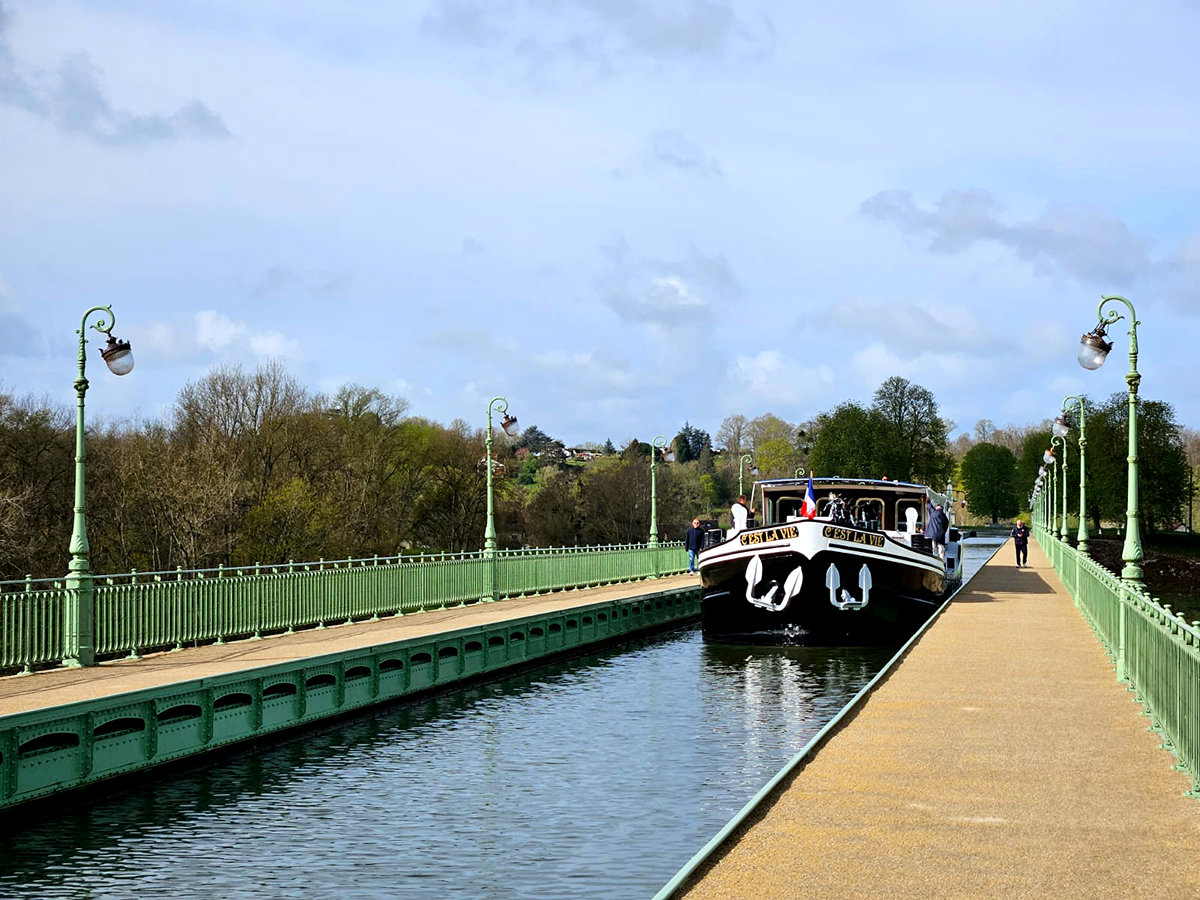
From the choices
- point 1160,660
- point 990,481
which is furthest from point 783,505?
point 990,481

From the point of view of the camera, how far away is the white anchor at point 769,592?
3256 centimetres

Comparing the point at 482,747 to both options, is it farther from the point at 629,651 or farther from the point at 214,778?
the point at 629,651

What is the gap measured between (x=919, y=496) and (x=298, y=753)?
1002 inches

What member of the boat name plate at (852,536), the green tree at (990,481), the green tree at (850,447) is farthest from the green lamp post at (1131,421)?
the green tree at (990,481)

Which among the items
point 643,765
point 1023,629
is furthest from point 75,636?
point 1023,629

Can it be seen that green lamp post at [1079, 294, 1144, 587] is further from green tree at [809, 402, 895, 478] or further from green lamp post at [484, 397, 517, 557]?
green tree at [809, 402, 895, 478]

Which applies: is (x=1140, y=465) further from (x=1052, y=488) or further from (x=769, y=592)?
(x=769, y=592)

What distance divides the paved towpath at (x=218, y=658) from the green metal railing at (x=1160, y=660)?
1039 cm

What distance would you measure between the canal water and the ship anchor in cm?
919

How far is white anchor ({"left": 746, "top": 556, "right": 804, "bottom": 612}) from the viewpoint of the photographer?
32.6 meters

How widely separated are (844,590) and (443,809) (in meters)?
19.4

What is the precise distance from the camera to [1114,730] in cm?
1512

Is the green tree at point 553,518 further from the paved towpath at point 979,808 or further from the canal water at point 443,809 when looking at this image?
the paved towpath at point 979,808

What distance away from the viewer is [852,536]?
32219 millimetres
